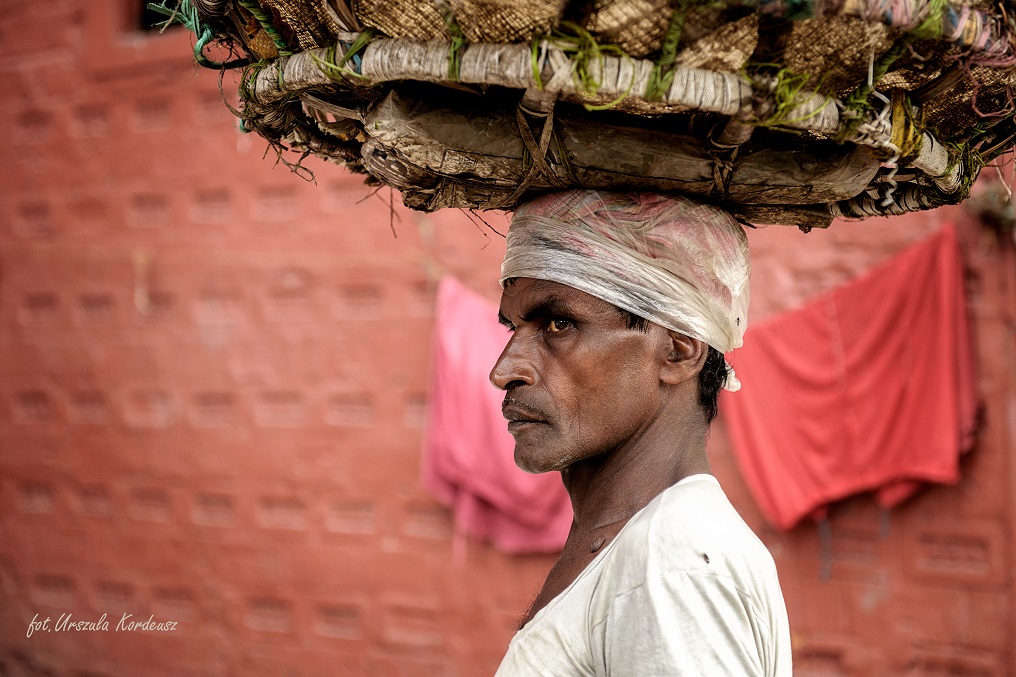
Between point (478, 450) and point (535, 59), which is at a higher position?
point (535, 59)

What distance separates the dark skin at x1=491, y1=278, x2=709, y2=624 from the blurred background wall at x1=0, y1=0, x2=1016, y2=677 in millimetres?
2864

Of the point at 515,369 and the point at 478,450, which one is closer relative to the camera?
the point at 515,369

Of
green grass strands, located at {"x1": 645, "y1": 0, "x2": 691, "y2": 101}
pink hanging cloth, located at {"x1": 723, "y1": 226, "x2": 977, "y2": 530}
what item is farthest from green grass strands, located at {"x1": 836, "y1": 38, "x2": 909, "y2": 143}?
pink hanging cloth, located at {"x1": 723, "y1": 226, "x2": 977, "y2": 530}

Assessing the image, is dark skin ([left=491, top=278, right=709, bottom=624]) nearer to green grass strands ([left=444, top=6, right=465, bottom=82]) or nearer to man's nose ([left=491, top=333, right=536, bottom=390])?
man's nose ([left=491, top=333, right=536, bottom=390])

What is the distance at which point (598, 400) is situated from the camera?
1.77 m

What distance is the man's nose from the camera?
5.91 ft

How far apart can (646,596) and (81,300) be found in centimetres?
558

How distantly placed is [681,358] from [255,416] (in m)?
4.23

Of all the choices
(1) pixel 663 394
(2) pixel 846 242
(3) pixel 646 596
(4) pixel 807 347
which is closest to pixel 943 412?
(4) pixel 807 347

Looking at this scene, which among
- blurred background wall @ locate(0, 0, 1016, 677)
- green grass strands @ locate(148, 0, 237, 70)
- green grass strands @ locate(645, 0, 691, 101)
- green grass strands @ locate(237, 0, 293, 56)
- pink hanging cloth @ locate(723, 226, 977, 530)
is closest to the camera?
green grass strands @ locate(645, 0, 691, 101)

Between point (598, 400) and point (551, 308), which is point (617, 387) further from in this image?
point (551, 308)

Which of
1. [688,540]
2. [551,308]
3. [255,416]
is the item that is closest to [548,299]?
[551,308]

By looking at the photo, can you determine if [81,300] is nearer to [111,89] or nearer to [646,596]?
[111,89]

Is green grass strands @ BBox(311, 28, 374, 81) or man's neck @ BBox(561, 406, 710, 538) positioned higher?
green grass strands @ BBox(311, 28, 374, 81)
